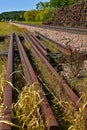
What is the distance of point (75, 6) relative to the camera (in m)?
36.2

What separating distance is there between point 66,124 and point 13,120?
2.18ft

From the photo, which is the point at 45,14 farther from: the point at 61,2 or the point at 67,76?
the point at 67,76

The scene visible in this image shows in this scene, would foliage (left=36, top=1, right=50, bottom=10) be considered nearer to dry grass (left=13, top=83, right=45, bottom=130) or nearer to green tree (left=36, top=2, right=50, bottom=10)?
green tree (left=36, top=2, right=50, bottom=10)

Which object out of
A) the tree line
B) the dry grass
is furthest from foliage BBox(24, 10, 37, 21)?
the dry grass

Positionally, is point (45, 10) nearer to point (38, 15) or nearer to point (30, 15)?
point (38, 15)

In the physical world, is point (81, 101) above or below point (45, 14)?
above

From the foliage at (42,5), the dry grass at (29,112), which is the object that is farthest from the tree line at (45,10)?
the dry grass at (29,112)

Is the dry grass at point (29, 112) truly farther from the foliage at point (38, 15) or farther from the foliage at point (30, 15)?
the foliage at point (30, 15)

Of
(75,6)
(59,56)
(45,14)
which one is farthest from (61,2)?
(59,56)

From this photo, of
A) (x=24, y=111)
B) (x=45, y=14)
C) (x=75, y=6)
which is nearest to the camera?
(x=24, y=111)

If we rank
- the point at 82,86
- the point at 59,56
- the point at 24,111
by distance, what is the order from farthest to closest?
the point at 59,56 < the point at 82,86 < the point at 24,111

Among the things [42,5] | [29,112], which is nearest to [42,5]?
[42,5]

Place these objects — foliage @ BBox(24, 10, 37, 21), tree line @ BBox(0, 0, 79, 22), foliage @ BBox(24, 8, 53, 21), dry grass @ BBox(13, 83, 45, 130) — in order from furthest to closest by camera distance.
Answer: foliage @ BBox(24, 10, 37, 21) < foliage @ BBox(24, 8, 53, 21) < tree line @ BBox(0, 0, 79, 22) < dry grass @ BBox(13, 83, 45, 130)

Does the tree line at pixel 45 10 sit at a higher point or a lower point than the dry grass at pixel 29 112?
lower
